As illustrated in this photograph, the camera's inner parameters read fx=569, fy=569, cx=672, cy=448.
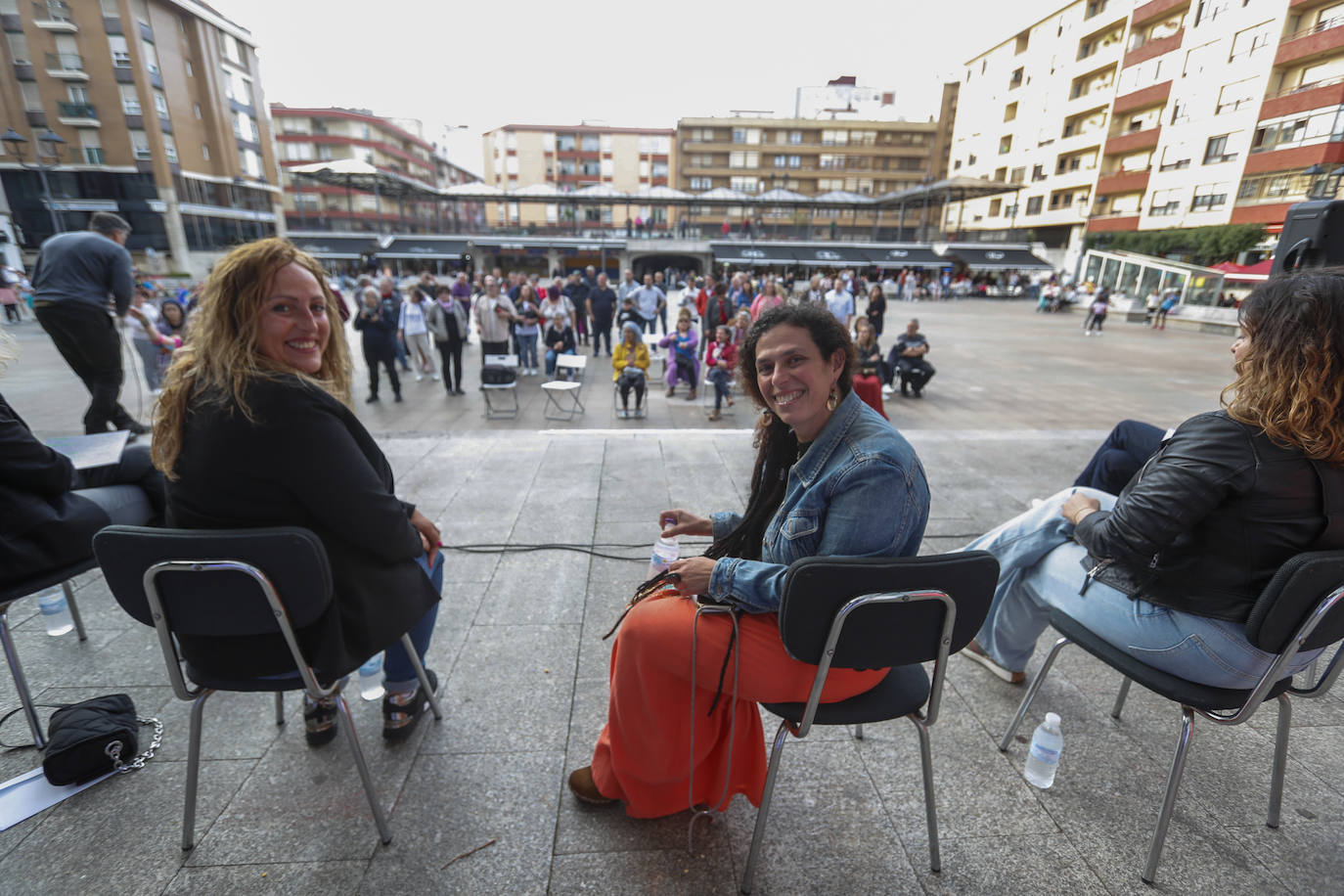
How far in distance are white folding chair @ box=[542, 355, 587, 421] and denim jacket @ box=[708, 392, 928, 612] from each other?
241 inches

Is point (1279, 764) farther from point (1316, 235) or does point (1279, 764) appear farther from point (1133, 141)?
point (1133, 141)

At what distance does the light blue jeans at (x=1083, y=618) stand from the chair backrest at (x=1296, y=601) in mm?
108

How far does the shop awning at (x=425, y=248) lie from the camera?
3981 centimetres

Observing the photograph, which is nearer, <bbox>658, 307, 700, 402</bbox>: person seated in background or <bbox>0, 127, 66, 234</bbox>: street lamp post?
<bbox>658, 307, 700, 402</bbox>: person seated in background

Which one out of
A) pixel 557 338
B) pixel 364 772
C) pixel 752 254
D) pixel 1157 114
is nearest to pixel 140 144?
A: pixel 752 254

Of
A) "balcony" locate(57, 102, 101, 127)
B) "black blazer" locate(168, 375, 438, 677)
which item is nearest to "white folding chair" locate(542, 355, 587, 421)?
"black blazer" locate(168, 375, 438, 677)

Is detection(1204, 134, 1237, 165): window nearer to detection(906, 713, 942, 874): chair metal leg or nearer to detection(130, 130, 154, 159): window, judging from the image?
detection(906, 713, 942, 874): chair metal leg

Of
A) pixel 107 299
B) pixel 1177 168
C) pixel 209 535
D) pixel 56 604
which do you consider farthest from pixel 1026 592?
pixel 1177 168

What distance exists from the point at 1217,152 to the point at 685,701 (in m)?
40.6

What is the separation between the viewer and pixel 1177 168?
2988cm

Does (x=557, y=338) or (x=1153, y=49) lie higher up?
(x=1153, y=49)

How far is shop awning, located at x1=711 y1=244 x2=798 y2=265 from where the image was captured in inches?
1571

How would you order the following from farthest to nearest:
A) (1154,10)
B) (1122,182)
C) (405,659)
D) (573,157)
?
(573,157)
(1122,182)
(1154,10)
(405,659)

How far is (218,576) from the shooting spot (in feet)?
4.53
